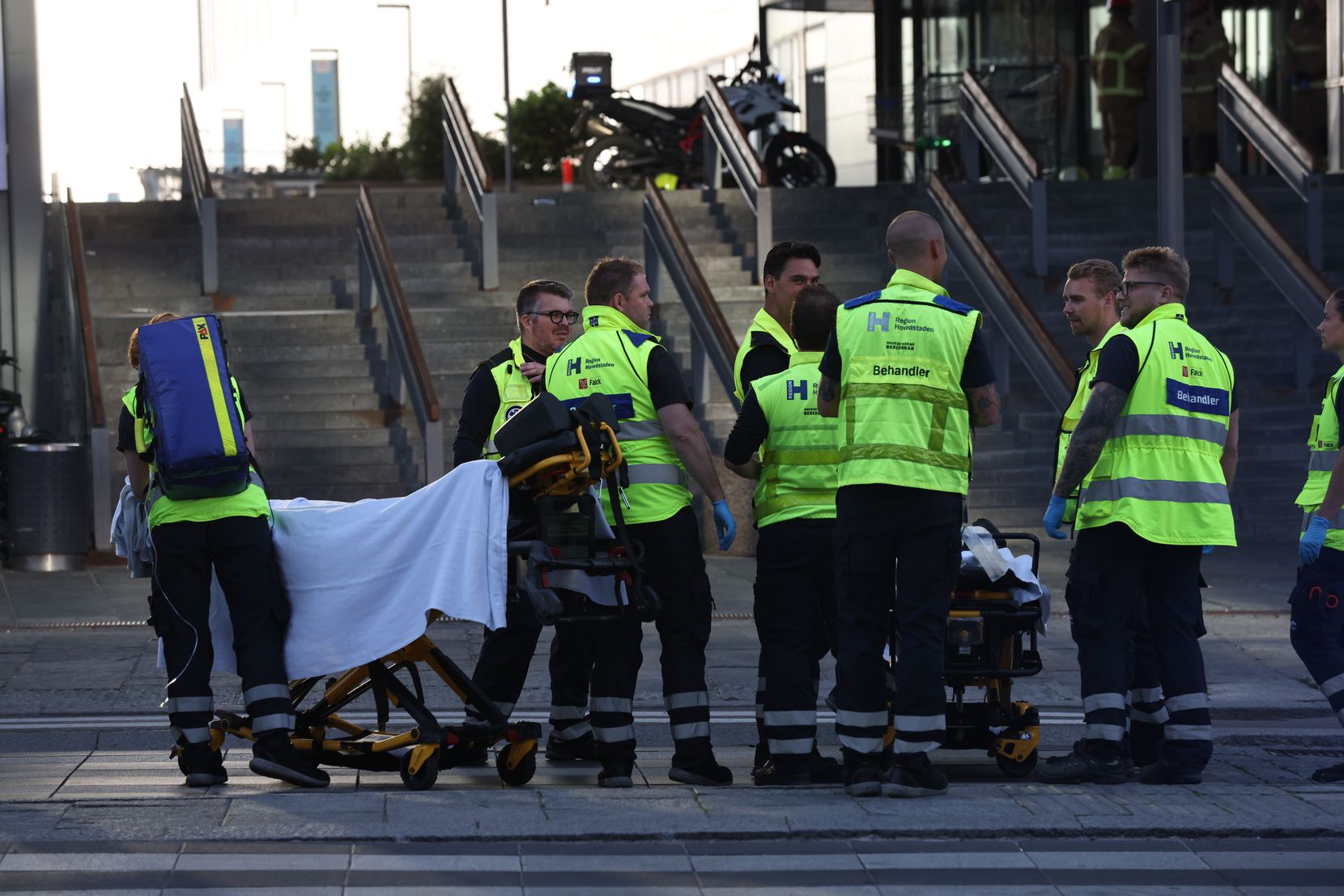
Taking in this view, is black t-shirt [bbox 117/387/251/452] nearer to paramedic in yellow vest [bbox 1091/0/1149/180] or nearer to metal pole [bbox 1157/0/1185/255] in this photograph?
metal pole [bbox 1157/0/1185/255]

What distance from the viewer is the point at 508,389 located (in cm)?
754

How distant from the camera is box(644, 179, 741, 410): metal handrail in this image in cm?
1429


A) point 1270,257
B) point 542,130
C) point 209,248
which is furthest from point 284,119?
point 1270,257

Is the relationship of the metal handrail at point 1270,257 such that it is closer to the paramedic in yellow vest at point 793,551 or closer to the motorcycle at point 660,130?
the motorcycle at point 660,130

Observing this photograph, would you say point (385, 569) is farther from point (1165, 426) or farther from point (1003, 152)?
point (1003, 152)

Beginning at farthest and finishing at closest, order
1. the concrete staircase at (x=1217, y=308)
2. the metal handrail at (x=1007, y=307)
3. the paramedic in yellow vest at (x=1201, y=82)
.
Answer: the paramedic in yellow vest at (x=1201, y=82) < the concrete staircase at (x=1217, y=308) < the metal handrail at (x=1007, y=307)

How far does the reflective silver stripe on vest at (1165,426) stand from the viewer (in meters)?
6.82

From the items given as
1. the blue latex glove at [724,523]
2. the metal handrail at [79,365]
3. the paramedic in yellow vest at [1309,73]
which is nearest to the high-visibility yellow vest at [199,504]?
the blue latex glove at [724,523]

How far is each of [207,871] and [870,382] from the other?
8.52ft

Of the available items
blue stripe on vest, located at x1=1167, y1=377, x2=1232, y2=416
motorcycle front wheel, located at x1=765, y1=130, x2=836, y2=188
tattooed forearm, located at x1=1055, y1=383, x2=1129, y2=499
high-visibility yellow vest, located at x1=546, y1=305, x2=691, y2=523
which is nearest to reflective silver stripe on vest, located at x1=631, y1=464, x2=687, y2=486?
high-visibility yellow vest, located at x1=546, y1=305, x2=691, y2=523

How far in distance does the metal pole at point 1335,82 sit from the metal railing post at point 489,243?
9591 millimetres

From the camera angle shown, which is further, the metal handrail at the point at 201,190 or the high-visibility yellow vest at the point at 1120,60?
the high-visibility yellow vest at the point at 1120,60

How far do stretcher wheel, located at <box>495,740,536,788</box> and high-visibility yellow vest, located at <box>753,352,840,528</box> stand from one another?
1.14 m

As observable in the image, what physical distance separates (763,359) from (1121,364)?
1275mm
